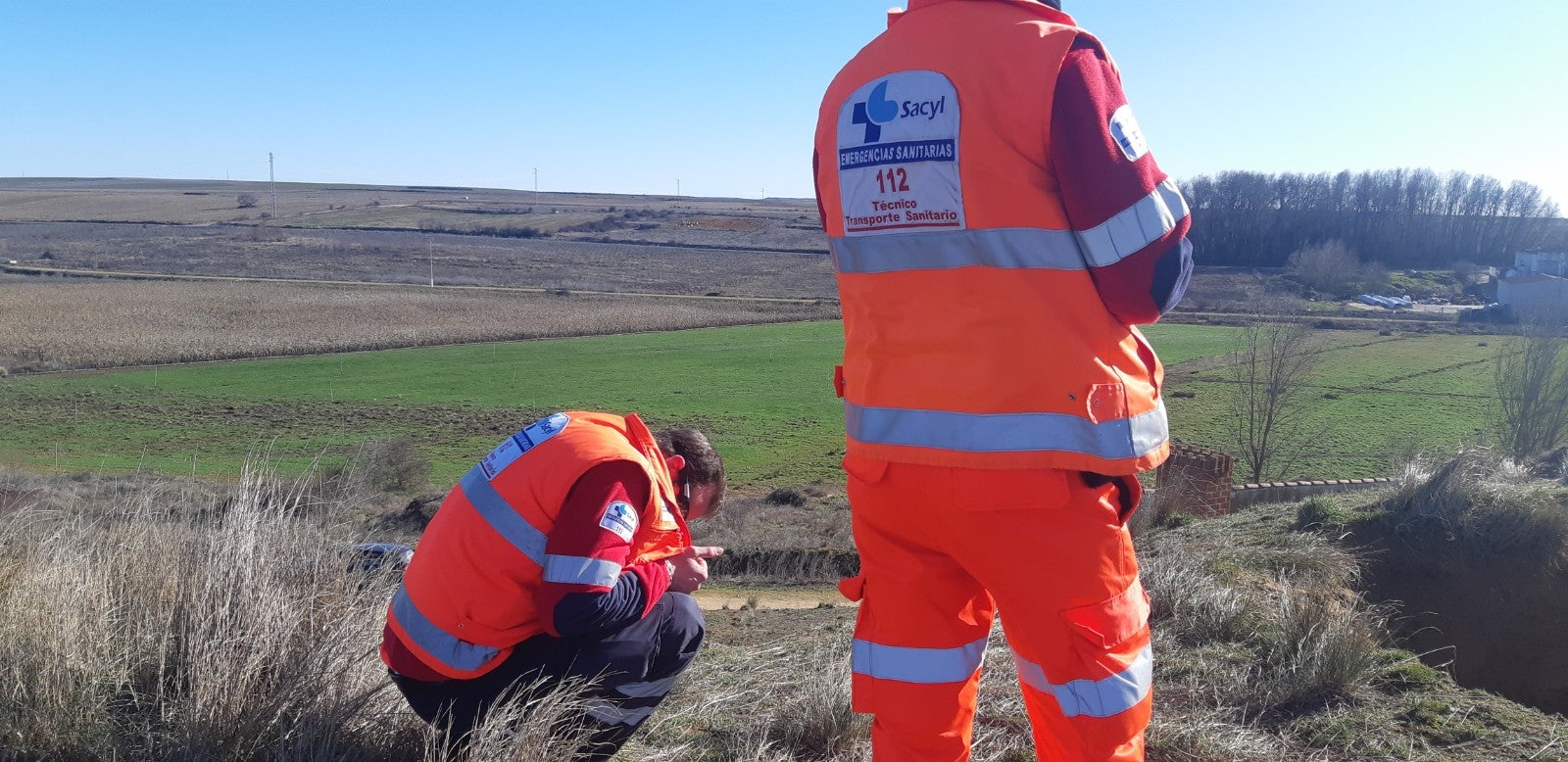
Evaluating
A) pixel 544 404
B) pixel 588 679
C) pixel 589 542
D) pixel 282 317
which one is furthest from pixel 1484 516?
pixel 282 317

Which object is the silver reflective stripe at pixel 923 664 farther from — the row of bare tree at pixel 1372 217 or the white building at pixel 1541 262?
the row of bare tree at pixel 1372 217

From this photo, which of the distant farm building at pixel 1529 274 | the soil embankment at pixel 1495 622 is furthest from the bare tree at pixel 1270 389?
the distant farm building at pixel 1529 274

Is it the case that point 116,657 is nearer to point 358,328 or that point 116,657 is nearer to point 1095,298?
point 1095,298

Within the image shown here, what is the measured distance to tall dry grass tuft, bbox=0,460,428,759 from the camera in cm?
295

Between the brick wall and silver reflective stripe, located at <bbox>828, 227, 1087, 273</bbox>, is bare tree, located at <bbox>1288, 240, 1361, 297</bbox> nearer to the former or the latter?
the brick wall

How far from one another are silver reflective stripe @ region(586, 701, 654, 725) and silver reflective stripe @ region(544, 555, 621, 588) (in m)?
0.38

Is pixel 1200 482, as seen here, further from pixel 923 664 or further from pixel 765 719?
pixel 923 664

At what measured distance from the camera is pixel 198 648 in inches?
126

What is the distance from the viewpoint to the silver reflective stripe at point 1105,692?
88.1 inches

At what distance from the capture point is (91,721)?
3.01m

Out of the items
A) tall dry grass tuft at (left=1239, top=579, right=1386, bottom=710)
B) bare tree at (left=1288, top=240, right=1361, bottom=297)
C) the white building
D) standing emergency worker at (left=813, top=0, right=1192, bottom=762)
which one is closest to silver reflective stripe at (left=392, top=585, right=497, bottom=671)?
standing emergency worker at (left=813, top=0, right=1192, bottom=762)

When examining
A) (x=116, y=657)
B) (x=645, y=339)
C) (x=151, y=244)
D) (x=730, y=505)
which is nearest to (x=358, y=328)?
(x=645, y=339)

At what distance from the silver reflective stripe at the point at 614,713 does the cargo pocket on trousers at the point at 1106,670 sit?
4.60 ft

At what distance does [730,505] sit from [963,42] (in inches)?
572
